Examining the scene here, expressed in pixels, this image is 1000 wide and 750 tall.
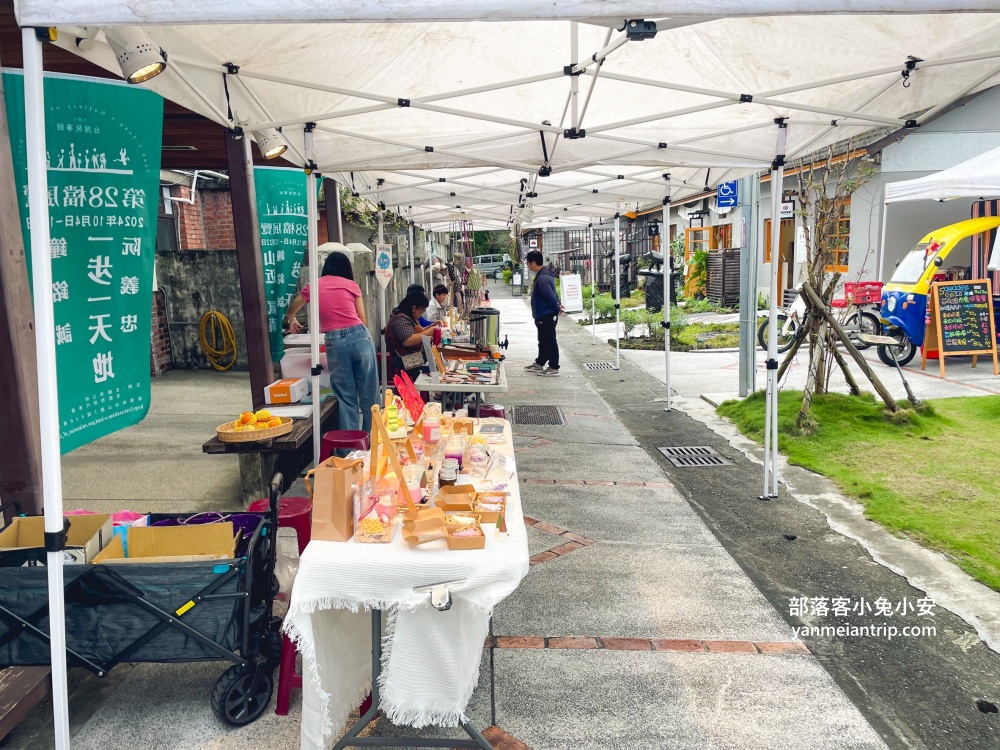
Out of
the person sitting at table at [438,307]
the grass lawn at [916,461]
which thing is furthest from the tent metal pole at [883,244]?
the person sitting at table at [438,307]

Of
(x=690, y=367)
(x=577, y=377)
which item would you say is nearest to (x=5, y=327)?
(x=577, y=377)

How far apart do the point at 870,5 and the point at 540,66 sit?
2.69 meters

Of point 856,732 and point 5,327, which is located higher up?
point 5,327

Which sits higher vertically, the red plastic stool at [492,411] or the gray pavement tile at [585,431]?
the red plastic stool at [492,411]

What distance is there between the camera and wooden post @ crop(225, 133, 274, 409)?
5.84 m

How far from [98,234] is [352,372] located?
3.23m

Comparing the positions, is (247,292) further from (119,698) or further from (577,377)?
(577,377)

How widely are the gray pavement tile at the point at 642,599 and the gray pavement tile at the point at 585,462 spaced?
5.42 ft

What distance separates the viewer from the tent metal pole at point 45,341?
88.1 inches

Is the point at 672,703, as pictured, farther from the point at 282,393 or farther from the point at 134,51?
the point at 282,393

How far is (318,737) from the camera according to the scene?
2.68 metres

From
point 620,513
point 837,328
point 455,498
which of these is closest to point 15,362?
point 455,498

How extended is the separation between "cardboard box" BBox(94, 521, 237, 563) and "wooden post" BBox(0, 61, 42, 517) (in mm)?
650

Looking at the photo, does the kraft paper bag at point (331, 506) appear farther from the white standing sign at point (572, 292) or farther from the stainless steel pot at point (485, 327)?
the white standing sign at point (572, 292)
